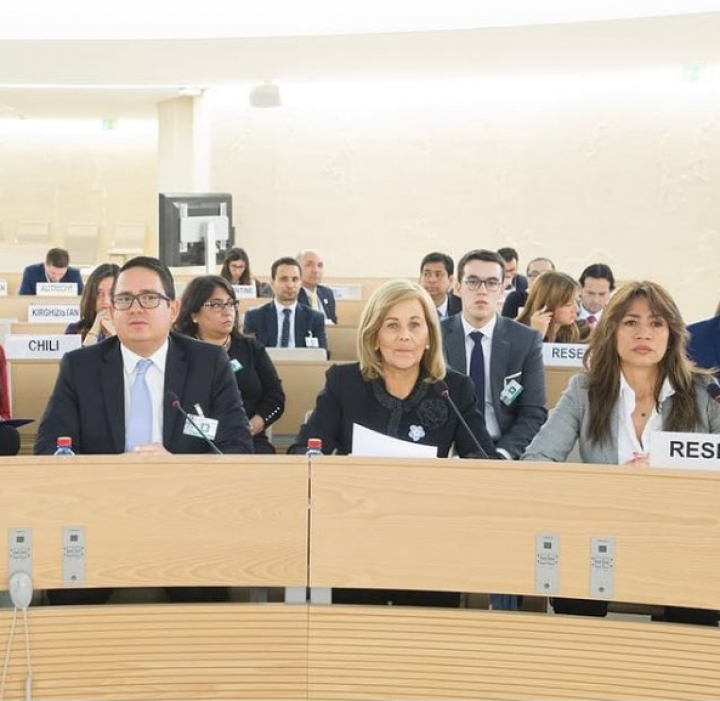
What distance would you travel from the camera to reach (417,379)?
3.16 meters

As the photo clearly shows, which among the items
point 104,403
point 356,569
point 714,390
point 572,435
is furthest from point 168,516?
point 714,390

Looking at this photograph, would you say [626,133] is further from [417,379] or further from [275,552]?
[275,552]

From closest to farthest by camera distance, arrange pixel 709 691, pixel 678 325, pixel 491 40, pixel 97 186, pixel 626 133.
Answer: pixel 709 691 → pixel 678 325 → pixel 491 40 → pixel 626 133 → pixel 97 186

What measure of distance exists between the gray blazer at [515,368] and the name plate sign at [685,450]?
1.72 metres

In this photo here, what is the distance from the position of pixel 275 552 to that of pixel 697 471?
765 millimetres

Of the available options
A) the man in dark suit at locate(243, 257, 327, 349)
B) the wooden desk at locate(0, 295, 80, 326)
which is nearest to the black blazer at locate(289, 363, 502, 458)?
the man in dark suit at locate(243, 257, 327, 349)

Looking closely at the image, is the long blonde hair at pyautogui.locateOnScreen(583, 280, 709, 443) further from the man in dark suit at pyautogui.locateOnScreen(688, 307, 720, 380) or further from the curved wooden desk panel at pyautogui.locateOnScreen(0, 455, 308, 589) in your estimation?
the curved wooden desk panel at pyautogui.locateOnScreen(0, 455, 308, 589)

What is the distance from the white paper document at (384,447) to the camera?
2.34 meters

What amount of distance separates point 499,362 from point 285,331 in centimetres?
251

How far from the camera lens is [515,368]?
4.16 m

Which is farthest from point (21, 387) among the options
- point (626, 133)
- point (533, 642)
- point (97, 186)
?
point (97, 186)

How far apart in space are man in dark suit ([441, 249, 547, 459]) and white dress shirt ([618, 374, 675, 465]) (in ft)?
3.40

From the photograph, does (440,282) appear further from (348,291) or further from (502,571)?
(502,571)

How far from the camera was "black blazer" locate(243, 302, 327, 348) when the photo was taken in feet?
21.1
